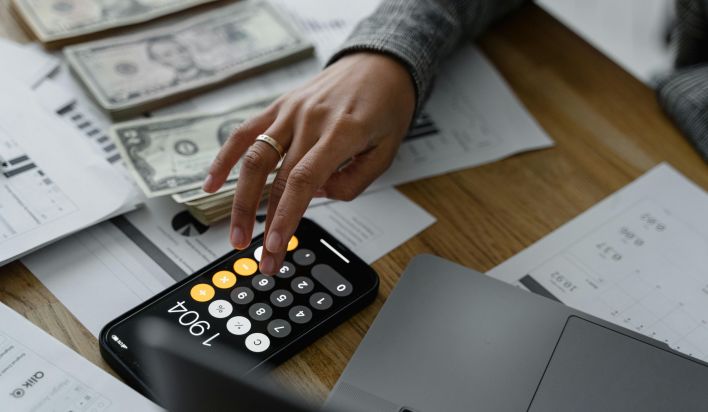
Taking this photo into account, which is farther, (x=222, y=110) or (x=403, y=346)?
(x=222, y=110)

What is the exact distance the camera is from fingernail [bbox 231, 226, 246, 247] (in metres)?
0.56

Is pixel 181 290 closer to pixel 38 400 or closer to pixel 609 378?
pixel 38 400

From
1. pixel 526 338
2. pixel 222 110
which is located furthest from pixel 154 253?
pixel 526 338

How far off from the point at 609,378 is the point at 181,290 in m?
0.31

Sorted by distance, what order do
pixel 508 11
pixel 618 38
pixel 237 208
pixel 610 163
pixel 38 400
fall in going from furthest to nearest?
1. pixel 618 38
2. pixel 508 11
3. pixel 610 163
4. pixel 237 208
5. pixel 38 400

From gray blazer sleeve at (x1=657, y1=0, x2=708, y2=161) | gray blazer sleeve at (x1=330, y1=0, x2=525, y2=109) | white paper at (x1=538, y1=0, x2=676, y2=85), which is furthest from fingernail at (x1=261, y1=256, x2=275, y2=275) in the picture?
white paper at (x1=538, y1=0, x2=676, y2=85)

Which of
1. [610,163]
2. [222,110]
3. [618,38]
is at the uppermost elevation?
[222,110]

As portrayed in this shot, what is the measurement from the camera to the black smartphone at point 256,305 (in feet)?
1.64

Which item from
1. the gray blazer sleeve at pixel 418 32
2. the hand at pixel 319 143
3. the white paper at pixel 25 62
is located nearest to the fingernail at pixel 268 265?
the hand at pixel 319 143

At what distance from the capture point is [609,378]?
1.59 feet

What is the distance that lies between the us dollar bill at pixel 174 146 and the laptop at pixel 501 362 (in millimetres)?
171

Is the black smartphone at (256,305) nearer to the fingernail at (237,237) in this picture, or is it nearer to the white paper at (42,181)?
the fingernail at (237,237)

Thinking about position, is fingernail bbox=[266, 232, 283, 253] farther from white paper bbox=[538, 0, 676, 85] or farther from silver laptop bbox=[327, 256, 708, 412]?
white paper bbox=[538, 0, 676, 85]

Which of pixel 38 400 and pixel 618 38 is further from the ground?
pixel 38 400
